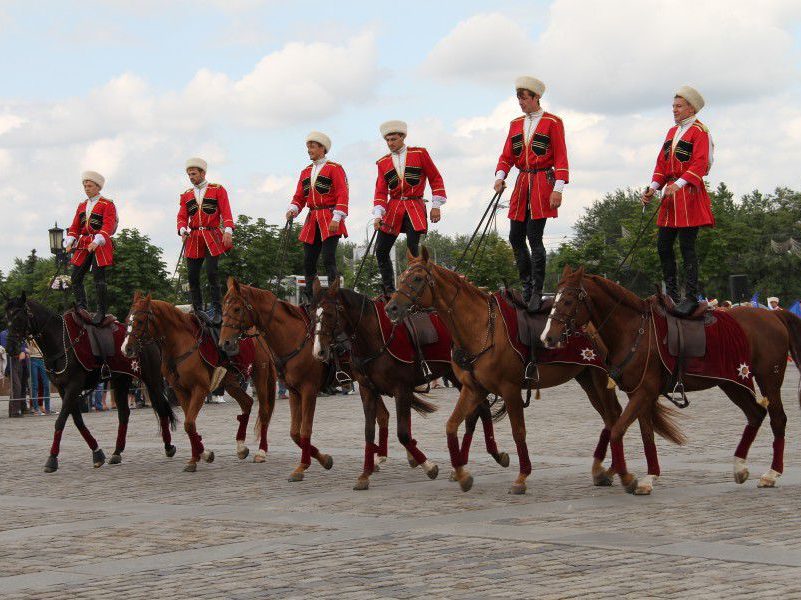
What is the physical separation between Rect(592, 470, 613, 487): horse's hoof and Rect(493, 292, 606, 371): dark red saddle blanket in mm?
1118

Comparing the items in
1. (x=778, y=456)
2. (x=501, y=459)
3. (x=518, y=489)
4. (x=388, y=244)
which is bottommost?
(x=518, y=489)

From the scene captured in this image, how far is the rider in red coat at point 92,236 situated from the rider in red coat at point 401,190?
4808 millimetres

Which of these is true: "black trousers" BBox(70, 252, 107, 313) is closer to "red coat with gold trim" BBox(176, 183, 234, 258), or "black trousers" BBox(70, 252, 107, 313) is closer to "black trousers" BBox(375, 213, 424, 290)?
"red coat with gold trim" BBox(176, 183, 234, 258)

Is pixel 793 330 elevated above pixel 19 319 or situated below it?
below

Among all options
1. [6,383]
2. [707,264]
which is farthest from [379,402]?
[707,264]

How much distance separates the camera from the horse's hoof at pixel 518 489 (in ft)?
43.3

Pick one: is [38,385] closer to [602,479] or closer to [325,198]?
[325,198]

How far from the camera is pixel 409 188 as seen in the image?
16.3 meters

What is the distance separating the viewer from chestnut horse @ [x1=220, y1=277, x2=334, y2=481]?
15891 mm

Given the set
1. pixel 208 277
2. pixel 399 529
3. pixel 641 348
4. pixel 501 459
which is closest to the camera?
pixel 399 529

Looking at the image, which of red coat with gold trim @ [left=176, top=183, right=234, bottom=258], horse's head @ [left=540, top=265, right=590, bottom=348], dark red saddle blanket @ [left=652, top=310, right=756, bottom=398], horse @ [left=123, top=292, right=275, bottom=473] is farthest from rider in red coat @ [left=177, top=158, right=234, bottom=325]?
dark red saddle blanket @ [left=652, top=310, right=756, bottom=398]

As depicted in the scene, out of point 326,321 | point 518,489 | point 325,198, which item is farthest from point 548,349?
point 325,198

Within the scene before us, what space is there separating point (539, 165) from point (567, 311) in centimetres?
240

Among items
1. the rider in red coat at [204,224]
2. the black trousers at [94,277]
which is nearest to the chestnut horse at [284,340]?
the rider in red coat at [204,224]
